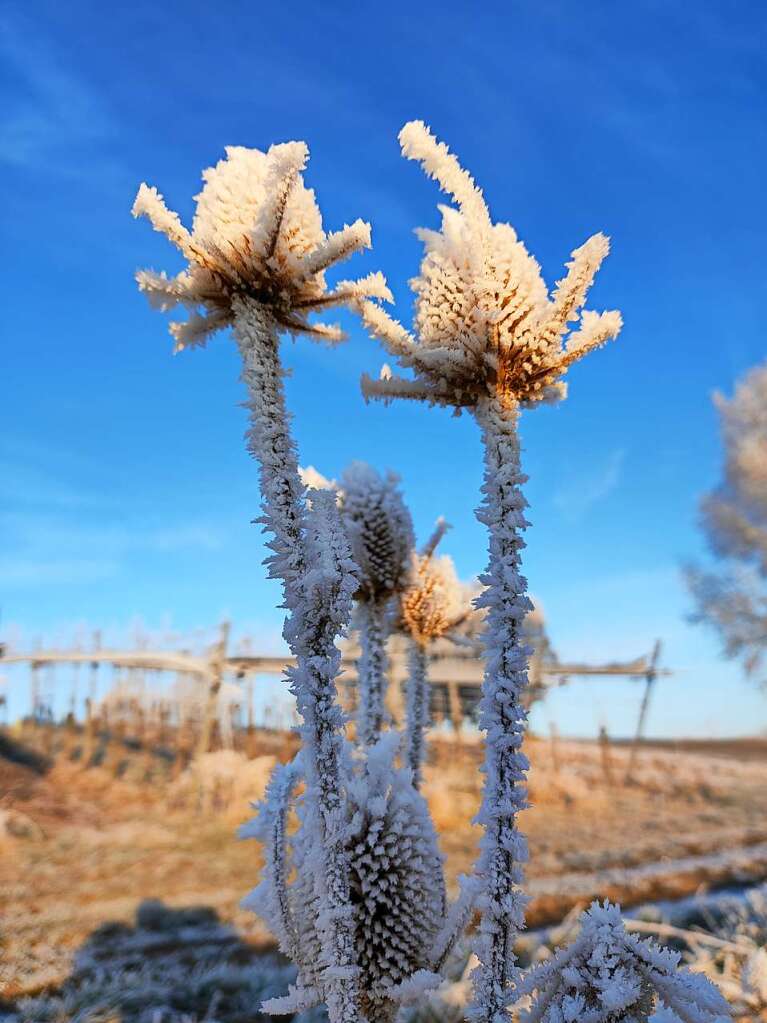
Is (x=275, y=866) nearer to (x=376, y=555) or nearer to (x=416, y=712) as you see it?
(x=416, y=712)

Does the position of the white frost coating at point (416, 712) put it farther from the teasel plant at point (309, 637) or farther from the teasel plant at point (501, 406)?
the teasel plant at point (501, 406)

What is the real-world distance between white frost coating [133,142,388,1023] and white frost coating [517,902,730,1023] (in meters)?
0.42

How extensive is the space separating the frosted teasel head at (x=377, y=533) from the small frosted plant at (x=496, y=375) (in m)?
1.17

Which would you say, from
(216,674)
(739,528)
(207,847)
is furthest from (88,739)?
(739,528)

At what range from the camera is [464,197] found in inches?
67.1

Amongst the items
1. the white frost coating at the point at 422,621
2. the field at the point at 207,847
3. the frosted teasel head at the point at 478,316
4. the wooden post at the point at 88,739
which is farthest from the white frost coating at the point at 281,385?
the wooden post at the point at 88,739

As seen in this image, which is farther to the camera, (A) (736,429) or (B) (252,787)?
(A) (736,429)

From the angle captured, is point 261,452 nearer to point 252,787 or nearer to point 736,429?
point 252,787

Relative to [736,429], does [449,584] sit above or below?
below

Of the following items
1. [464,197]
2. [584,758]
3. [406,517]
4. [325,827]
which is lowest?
[584,758]

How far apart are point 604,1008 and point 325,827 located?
26.6 inches

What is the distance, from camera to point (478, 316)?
1.61 metres

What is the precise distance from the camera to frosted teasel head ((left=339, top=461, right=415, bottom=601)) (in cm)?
287

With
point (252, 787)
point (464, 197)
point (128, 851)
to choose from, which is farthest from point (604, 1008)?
point (252, 787)
